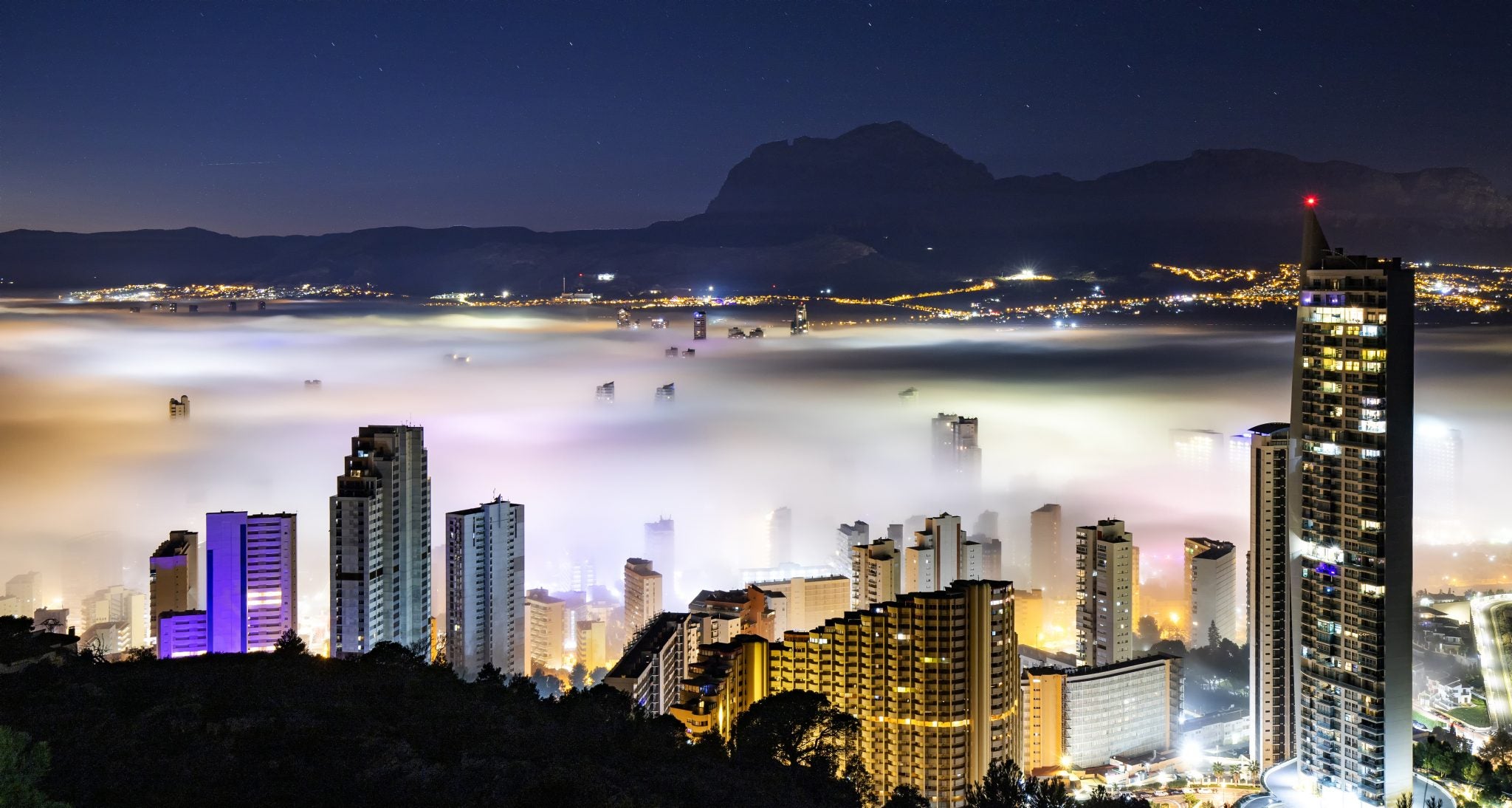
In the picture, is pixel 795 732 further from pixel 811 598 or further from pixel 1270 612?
pixel 811 598

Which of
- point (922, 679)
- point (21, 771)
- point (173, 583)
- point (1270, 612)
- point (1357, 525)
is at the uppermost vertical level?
point (1357, 525)

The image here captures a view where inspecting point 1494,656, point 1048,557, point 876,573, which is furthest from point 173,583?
point 1494,656

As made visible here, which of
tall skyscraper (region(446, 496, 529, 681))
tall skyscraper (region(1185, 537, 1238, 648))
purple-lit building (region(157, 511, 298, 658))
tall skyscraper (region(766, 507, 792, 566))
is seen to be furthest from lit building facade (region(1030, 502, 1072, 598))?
purple-lit building (region(157, 511, 298, 658))

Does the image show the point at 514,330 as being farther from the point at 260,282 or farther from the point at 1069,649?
the point at 1069,649

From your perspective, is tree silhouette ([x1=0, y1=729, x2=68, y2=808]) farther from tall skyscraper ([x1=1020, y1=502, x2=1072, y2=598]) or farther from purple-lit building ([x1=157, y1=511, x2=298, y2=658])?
tall skyscraper ([x1=1020, y1=502, x2=1072, y2=598])

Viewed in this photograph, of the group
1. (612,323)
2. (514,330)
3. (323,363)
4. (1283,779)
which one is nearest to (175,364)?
(323,363)

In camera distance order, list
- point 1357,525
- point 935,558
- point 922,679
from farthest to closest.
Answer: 1. point 935,558
2. point 922,679
3. point 1357,525
